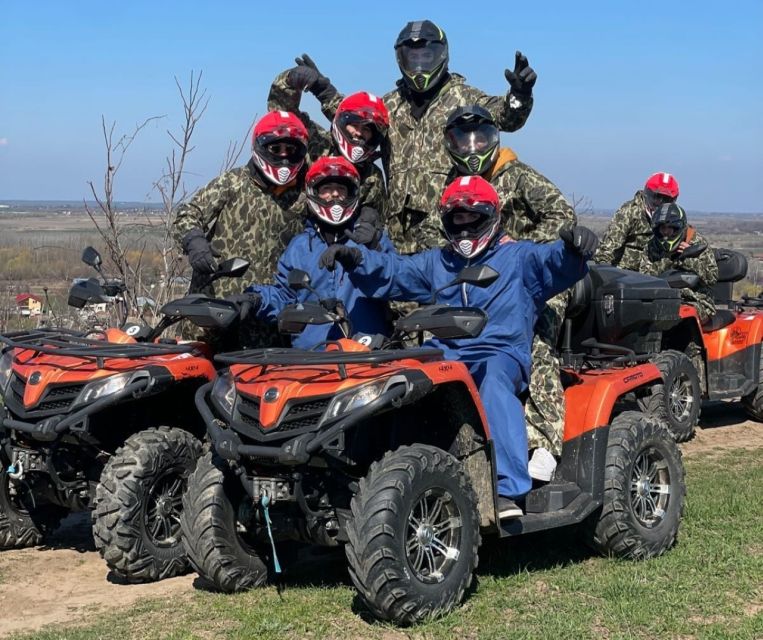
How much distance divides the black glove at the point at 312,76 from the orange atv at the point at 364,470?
2.63 metres

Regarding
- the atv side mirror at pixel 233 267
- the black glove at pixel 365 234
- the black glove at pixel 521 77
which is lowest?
the atv side mirror at pixel 233 267

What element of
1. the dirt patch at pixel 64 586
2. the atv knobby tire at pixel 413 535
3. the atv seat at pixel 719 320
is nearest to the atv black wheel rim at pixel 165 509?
the dirt patch at pixel 64 586

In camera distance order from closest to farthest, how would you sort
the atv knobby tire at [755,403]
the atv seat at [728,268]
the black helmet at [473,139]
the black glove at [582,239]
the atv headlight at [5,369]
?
the black glove at [582,239] → the atv headlight at [5,369] → the black helmet at [473,139] → the atv knobby tire at [755,403] → the atv seat at [728,268]

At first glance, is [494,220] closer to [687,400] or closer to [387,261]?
[387,261]

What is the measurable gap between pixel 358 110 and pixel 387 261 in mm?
1347

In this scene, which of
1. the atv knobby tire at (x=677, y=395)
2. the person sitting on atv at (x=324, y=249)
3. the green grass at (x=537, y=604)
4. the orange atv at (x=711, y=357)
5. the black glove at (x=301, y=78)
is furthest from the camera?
the orange atv at (x=711, y=357)

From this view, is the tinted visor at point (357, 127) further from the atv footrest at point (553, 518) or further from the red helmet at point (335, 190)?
the atv footrest at point (553, 518)

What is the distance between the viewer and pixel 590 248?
5723 millimetres

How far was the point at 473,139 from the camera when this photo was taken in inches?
270

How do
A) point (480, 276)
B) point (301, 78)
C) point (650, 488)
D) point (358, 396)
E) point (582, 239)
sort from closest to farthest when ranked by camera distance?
point (358, 396)
point (480, 276)
point (582, 239)
point (650, 488)
point (301, 78)

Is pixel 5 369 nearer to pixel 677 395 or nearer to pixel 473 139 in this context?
pixel 473 139

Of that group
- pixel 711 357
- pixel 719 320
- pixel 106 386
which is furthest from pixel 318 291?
pixel 719 320

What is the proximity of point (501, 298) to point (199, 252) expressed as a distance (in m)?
1.82

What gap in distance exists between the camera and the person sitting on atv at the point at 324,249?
645cm
